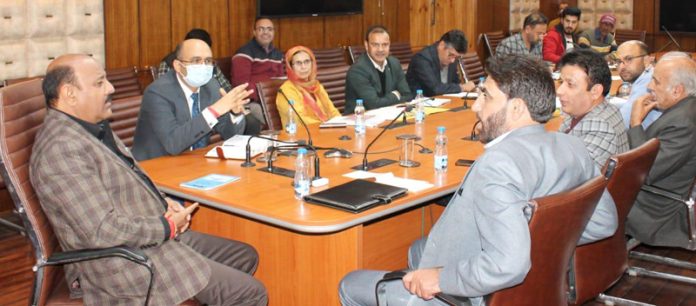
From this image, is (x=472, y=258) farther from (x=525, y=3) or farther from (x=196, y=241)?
(x=525, y=3)

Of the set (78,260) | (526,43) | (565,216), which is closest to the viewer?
(565,216)

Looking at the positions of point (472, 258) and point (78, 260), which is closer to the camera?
point (472, 258)

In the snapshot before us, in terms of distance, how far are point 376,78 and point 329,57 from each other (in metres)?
2.62

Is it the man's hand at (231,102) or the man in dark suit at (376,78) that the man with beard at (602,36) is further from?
the man's hand at (231,102)

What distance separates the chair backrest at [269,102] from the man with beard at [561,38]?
4826 millimetres

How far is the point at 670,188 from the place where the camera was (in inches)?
176

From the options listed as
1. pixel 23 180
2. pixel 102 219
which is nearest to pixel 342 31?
pixel 23 180

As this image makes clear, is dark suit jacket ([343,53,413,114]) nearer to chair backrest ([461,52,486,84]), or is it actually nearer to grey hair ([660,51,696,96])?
chair backrest ([461,52,486,84])

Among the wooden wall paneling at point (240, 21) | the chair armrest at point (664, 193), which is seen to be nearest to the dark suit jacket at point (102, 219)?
the chair armrest at point (664, 193)

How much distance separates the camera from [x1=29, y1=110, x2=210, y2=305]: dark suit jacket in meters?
2.99

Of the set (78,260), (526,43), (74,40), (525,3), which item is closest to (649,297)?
(78,260)

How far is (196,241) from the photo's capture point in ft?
12.5

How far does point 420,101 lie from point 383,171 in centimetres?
190

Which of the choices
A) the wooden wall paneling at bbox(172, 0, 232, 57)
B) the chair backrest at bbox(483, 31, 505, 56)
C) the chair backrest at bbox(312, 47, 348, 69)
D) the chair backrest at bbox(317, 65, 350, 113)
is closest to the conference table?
the chair backrest at bbox(317, 65, 350, 113)
